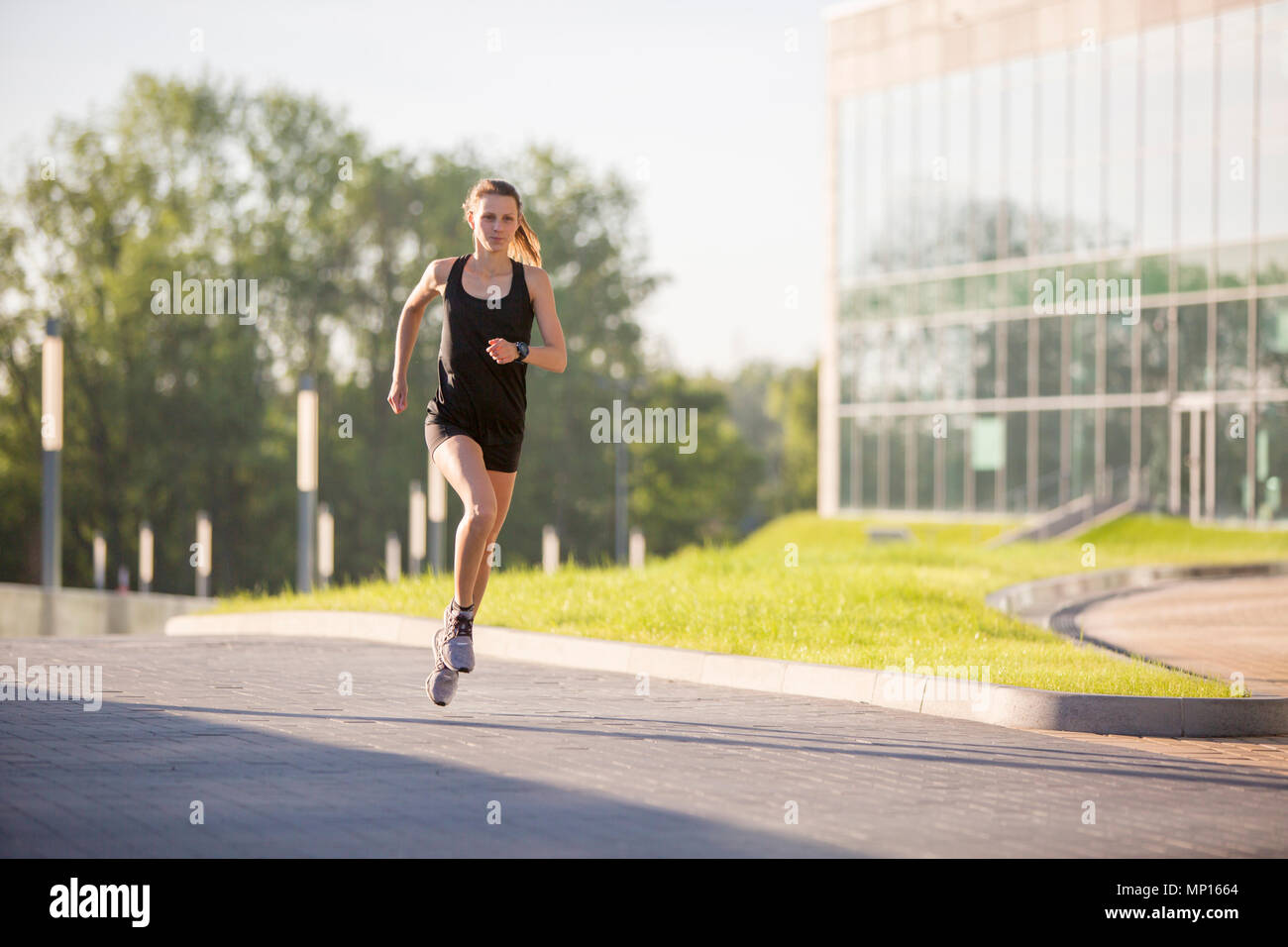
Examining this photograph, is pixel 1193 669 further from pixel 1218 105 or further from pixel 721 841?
pixel 1218 105

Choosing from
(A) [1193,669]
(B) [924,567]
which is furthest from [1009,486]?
(A) [1193,669]

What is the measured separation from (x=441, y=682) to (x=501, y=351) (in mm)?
1605

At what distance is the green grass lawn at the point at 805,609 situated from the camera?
1005 cm

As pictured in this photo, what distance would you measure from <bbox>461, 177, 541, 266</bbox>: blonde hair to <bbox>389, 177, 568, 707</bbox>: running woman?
0.01 meters

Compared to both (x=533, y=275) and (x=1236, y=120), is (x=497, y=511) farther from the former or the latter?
(x=1236, y=120)

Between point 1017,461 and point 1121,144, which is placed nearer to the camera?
point 1121,144

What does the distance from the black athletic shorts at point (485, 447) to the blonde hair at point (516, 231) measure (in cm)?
90

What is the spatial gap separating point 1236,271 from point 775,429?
104m

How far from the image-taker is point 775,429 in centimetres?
14312

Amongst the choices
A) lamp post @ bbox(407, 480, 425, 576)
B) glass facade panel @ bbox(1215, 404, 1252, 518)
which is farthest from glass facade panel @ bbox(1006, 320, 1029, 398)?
lamp post @ bbox(407, 480, 425, 576)

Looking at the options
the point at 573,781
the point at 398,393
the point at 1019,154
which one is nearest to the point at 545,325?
the point at 398,393

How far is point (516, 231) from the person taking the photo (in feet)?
27.1

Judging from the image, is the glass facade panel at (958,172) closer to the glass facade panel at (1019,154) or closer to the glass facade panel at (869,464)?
the glass facade panel at (1019,154)

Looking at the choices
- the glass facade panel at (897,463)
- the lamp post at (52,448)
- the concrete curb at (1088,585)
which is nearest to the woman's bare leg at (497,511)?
the concrete curb at (1088,585)
